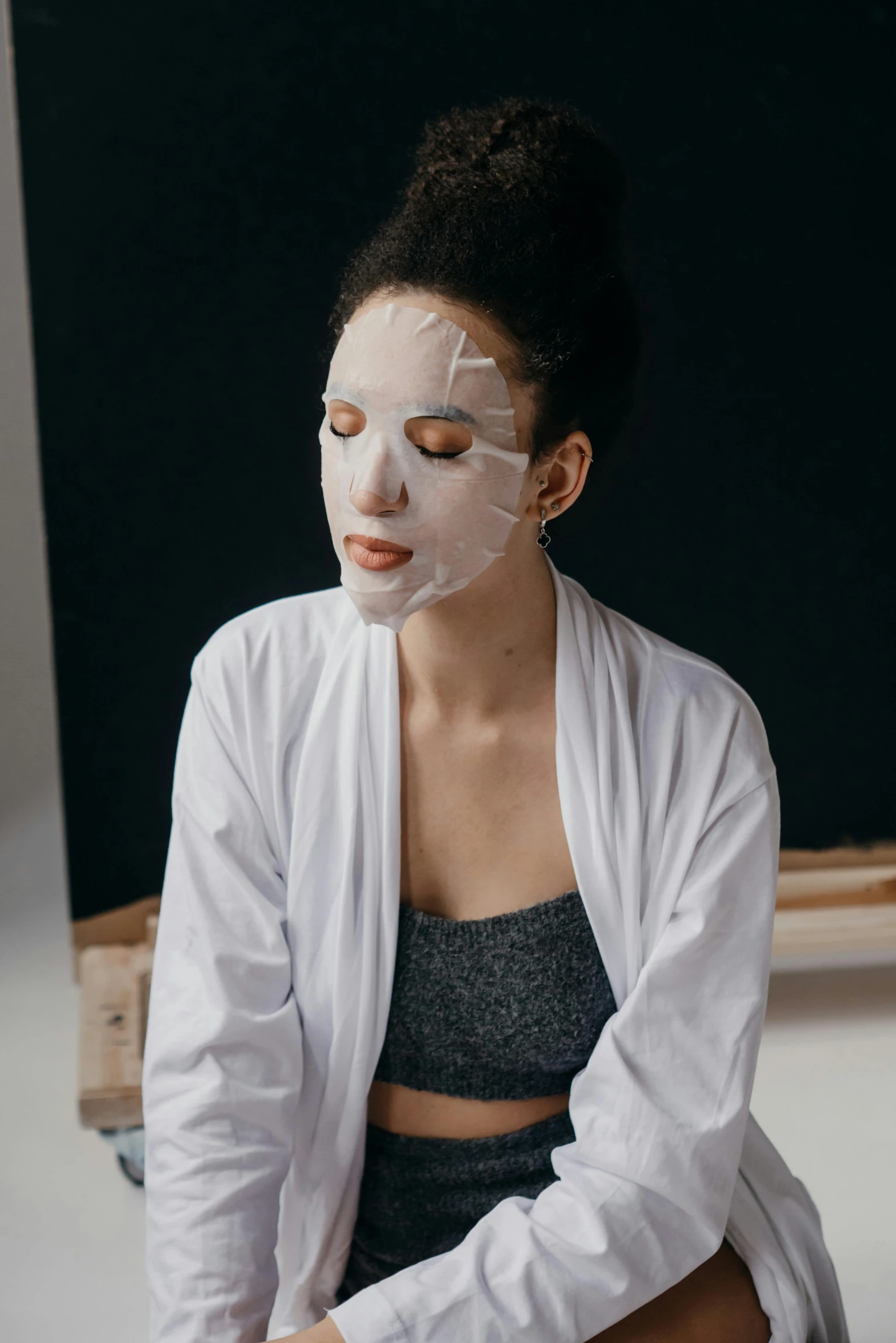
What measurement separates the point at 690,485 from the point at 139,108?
1045 millimetres

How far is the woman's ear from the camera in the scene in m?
1.28

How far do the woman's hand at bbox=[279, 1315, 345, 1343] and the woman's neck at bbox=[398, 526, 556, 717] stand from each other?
1.79 ft

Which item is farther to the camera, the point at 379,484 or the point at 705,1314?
the point at 705,1314

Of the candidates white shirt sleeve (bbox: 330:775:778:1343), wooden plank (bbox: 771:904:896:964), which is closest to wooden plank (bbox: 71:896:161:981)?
wooden plank (bbox: 771:904:896:964)

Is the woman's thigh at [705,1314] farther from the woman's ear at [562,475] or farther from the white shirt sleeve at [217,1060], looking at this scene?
the woman's ear at [562,475]

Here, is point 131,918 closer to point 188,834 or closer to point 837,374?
point 188,834

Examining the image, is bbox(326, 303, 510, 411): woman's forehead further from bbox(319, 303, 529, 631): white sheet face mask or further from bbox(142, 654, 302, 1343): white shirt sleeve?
bbox(142, 654, 302, 1343): white shirt sleeve

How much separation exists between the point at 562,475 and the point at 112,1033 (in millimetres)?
1325

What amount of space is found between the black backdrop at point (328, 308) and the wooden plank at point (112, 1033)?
0.40ft

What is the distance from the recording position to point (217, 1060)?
1.27 m

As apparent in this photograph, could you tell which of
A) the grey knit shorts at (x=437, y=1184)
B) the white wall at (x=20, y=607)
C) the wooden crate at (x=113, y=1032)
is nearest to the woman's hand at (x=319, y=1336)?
the grey knit shorts at (x=437, y=1184)

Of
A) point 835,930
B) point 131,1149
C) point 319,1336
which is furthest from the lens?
point 835,930

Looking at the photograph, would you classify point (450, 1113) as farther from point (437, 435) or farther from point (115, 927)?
point (115, 927)

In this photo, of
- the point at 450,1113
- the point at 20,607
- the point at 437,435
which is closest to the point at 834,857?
the point at 450,1113
